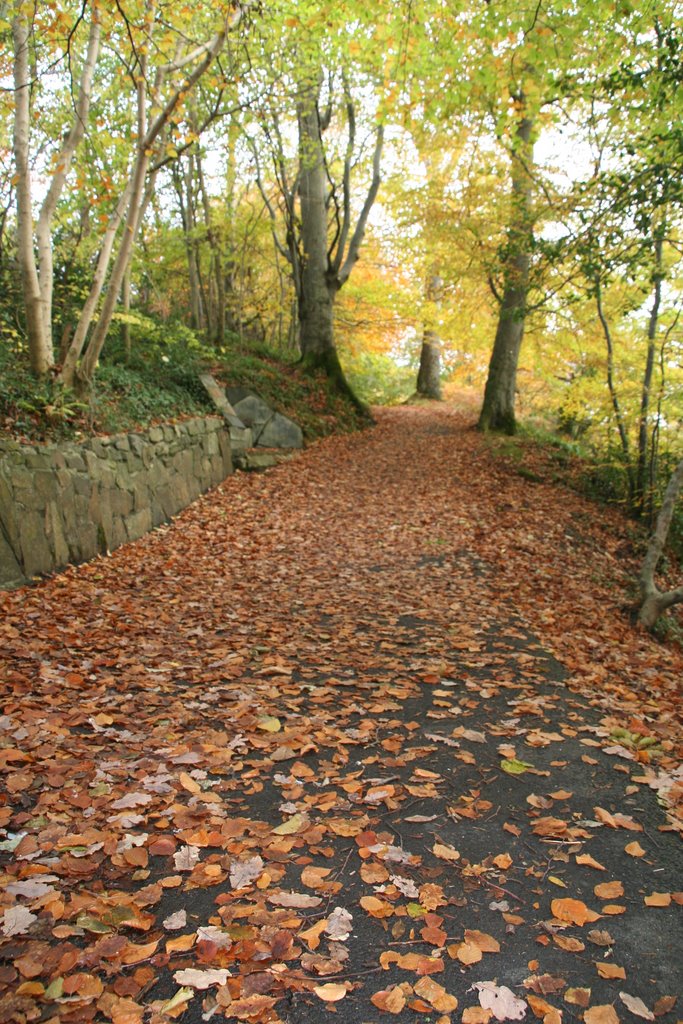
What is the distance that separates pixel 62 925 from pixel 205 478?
8.42m

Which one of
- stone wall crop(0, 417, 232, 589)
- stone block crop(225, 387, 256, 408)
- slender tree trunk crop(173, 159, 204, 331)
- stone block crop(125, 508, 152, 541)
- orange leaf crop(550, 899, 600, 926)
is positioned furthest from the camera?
slender tree trunk crop(173, 159, 204, 331)

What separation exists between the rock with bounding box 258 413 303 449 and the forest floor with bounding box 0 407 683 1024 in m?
5.87

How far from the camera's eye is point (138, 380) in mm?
9883

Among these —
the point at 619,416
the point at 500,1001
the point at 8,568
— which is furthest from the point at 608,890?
the point at 619,416

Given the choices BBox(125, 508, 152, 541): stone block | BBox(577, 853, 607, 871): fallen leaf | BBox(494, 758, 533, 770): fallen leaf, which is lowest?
BBox(494, 758, 533, 770): fallen leaf

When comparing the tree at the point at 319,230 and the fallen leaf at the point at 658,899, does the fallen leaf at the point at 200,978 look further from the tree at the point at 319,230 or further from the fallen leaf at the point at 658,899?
the tree at the point at 319,230

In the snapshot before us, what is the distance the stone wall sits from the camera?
19.3 feet

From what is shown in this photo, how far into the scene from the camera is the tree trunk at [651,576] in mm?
6078

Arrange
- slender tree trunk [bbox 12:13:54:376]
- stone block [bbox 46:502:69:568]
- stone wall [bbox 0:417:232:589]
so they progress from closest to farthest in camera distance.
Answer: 1. stone wall [bbox 0:417:232:589]
2. stone block [bbox 46:502:69:568]
3. slender tree trunk [bbox 12:13:54:376]

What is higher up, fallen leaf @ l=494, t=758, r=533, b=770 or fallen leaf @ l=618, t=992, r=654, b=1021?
fallen leaf @ l=618, t=992, r=654, b=1021

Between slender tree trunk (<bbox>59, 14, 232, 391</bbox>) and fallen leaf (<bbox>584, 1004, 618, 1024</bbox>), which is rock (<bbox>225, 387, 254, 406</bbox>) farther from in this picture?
fallen leaf (<bbox>584, 1004, 618, 1024</bbox>)

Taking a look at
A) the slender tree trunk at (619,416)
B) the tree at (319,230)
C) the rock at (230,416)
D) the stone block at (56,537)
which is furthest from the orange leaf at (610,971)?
the tree at (319,230)

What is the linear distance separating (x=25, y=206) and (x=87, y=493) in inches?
118

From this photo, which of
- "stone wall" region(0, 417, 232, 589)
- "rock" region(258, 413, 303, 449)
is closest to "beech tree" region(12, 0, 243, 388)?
"stone wall" region(0, 417, 232, 589)
